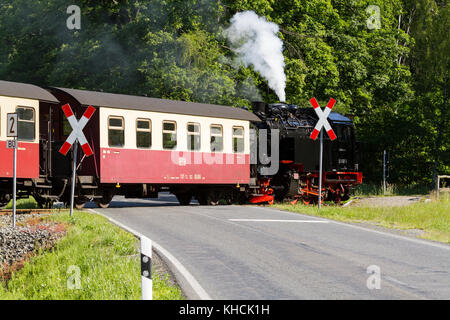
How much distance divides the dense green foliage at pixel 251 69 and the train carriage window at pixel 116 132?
9.06 metres

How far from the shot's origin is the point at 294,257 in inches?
421

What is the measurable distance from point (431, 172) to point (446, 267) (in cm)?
2802

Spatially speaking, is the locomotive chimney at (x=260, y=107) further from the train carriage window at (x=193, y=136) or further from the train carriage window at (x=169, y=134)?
the train carriage window at (x=169, y=134)

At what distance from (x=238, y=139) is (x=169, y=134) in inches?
125

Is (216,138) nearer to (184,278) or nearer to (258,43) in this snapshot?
(258,43)

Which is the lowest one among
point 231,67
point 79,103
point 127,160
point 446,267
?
point 446,267

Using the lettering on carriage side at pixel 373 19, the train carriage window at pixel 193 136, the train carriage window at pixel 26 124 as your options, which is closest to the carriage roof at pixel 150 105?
the train carriage window at pixel 193 136

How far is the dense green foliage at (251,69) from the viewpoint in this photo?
2864 centimetres

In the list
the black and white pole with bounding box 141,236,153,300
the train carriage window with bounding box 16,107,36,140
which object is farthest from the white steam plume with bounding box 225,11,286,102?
the black and white pole with bounding box 141,236,153,300

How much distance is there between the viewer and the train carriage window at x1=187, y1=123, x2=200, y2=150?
814 inches

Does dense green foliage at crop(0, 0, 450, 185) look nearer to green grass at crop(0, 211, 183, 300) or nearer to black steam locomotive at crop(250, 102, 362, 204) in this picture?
black steam locomotive at crop(250, 102, 362, 204)

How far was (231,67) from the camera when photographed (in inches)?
1179
